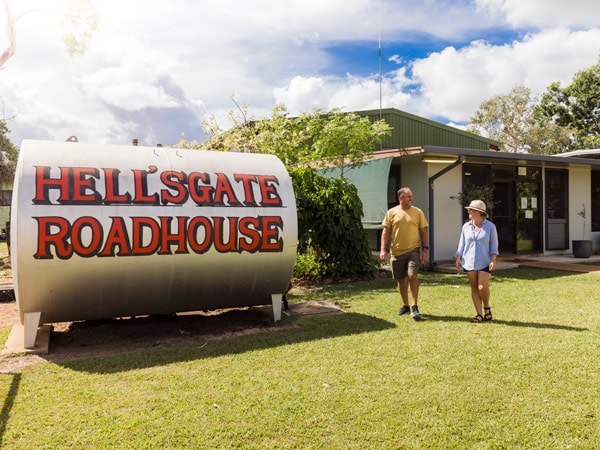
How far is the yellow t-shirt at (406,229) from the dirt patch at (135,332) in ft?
6.19

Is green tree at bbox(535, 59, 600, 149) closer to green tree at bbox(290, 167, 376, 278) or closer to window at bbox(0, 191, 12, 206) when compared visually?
green tree at bbox(290, 167, 376, 278)

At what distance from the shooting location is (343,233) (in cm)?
1052

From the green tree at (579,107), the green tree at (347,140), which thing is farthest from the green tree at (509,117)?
the green tree at (347,140)

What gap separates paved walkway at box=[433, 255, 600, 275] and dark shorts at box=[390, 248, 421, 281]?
5082mm

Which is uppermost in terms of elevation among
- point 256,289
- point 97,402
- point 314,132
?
point 314,132

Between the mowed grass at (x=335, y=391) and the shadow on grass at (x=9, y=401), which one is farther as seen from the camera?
the shadow on grass at (x=9, y=401)

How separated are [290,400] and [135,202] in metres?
2.97

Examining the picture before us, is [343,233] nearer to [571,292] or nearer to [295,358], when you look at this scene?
[571,292]

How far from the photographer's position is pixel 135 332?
6.56 meters

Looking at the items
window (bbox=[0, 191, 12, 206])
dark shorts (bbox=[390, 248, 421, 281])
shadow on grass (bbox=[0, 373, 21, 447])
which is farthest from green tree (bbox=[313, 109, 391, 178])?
window (bbox=[0, 191, 12, 206])

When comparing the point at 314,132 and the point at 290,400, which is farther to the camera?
the point at 314,132

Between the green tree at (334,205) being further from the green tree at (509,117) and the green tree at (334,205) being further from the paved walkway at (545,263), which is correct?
the green tree at (509,117)

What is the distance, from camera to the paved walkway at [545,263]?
39.4 feet

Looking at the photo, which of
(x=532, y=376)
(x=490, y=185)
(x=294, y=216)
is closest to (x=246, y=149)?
(x=294, y=216)
